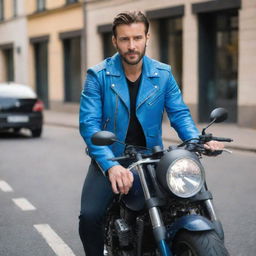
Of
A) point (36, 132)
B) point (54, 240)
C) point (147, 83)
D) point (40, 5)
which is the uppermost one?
point (40, 5)

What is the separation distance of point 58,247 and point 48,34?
24586 mm

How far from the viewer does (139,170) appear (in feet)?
11.3

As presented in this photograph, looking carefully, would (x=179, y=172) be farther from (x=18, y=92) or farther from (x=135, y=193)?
(x=18, y=92)

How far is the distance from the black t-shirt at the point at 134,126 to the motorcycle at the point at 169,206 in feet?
0.30

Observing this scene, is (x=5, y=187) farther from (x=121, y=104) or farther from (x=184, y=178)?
(x=184, y=178)

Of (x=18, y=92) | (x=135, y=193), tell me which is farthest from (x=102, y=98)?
(x=18, y=92)

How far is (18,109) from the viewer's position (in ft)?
51.0

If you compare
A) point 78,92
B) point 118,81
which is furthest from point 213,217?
point 78,92

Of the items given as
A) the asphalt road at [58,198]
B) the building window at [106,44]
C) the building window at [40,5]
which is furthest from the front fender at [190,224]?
the building window at [40,5]

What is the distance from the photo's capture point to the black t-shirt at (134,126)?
3.85 meters

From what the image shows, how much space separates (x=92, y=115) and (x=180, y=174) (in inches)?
30.4

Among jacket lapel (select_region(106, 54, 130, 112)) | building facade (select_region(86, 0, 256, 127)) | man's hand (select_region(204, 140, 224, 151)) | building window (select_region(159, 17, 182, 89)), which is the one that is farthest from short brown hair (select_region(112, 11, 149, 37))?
building window (select_region(159, 17, 182, 89))

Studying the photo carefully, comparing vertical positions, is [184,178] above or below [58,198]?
above

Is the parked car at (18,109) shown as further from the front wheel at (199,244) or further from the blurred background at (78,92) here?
the front wheel at (199,244)
